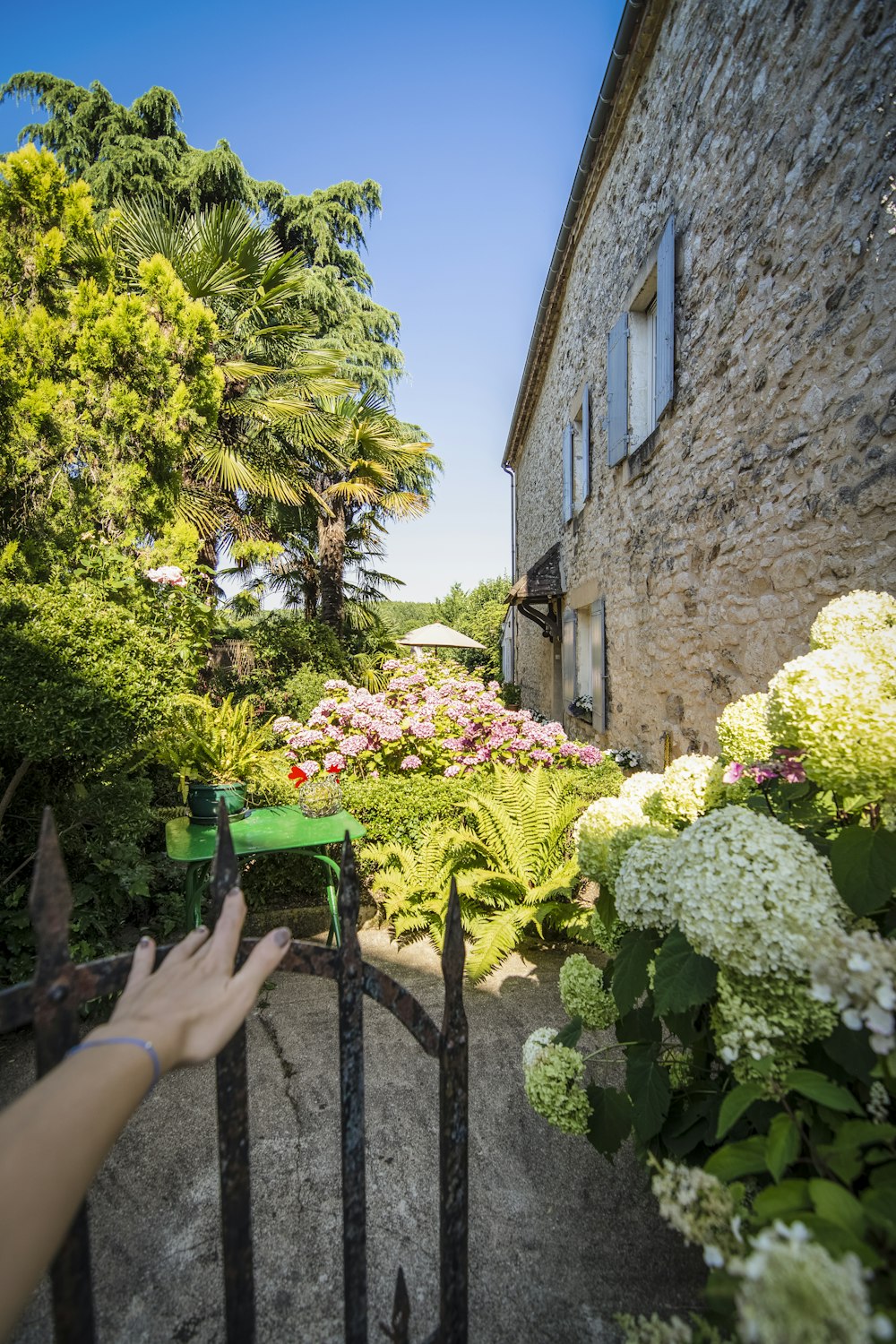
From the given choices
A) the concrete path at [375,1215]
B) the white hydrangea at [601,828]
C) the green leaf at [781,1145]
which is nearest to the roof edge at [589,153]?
the white hydrangea at [601,828]

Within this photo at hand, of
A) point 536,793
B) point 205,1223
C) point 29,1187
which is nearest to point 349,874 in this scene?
point 29,1187

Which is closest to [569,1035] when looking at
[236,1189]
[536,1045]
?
[536,1045]

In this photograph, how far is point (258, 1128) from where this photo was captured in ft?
7.66

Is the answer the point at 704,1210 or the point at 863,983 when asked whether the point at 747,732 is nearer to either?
the point at 863,983

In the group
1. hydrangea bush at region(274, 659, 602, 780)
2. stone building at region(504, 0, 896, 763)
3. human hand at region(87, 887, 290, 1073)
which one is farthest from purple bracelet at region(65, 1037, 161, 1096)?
hydrangea bush at region(274, 659, 602, 780)

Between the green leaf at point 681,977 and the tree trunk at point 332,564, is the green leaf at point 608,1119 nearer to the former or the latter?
the green leaf at point 681,977

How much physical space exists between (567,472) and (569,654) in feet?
8.36

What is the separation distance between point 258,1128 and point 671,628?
4087 millimetres

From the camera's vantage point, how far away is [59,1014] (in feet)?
2.55

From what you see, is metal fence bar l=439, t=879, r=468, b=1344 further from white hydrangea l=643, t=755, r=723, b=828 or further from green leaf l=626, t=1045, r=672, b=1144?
white hydrangea l=643, t=755, r=723, b=828

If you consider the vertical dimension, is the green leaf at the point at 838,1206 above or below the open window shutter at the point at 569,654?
below

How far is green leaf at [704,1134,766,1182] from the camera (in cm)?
90

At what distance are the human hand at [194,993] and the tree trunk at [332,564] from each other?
1167cm

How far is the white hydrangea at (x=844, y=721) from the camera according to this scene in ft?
4.07
